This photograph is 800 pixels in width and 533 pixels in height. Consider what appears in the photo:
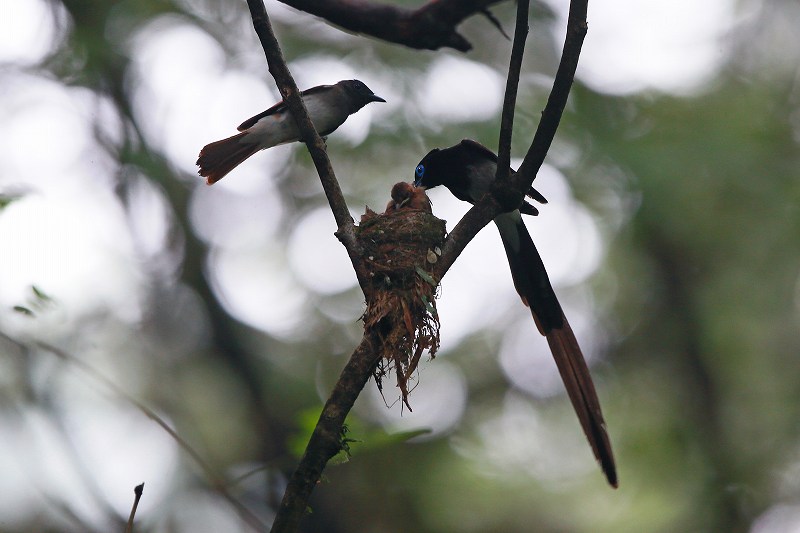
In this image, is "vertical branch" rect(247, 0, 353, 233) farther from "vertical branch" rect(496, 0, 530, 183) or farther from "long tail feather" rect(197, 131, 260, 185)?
"long tail feather" rect(197, 131, 260, 185)

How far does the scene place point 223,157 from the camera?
3.76 metres

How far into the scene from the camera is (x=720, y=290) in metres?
6.91

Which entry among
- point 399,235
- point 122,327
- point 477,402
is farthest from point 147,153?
point 399,235

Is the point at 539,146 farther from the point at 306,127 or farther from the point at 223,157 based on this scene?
the point at 223,157

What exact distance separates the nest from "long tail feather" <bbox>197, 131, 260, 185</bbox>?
699 millimetres

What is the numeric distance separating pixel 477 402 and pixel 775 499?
8.27 ft

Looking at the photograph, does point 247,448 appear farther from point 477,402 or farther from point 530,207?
A: point 530,207

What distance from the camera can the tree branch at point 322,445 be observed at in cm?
230

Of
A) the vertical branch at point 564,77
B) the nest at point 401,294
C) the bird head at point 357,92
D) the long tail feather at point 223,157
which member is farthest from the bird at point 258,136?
the vertical branch at point 564,77

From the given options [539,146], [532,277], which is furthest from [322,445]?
[532,277]

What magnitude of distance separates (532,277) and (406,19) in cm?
216

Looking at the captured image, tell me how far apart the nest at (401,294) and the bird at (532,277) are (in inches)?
16.6

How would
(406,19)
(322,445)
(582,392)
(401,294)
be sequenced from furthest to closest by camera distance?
(582,392) → (401,294) → (322,445) → (406,19)

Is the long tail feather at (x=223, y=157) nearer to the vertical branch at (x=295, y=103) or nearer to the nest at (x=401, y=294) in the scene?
the nest at (x=401, y=294)
